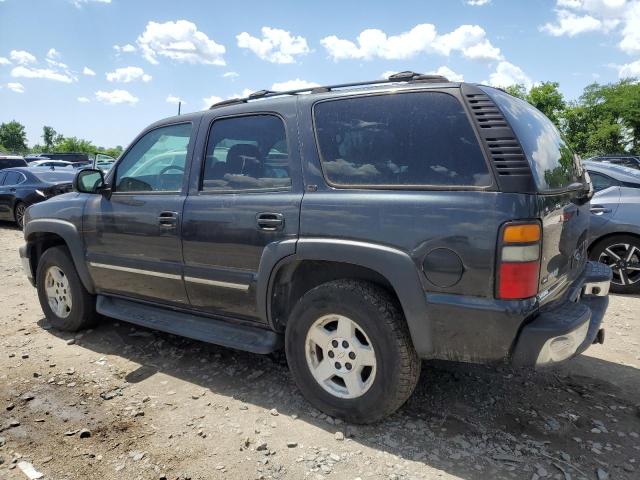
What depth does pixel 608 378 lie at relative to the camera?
3584 mm

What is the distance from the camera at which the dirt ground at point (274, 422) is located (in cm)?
257

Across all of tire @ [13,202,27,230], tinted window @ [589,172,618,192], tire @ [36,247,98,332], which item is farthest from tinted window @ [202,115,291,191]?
tire @ [13,202,27,230]

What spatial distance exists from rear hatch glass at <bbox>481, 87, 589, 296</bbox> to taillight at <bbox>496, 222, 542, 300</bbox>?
10cm

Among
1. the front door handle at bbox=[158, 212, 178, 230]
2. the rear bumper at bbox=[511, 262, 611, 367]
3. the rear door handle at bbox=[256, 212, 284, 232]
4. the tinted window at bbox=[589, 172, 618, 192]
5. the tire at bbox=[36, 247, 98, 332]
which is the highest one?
the tinted window at bbox=[589, 172, 618, 192]

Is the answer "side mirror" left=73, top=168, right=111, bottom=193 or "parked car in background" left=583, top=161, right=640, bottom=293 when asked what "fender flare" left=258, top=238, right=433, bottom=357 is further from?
"parked car in background" left=583, top=161, right=640, bottom=293

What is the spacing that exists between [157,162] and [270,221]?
53.4 inches

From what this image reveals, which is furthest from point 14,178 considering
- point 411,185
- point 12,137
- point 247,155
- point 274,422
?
point 12,137

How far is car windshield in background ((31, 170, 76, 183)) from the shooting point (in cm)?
1140

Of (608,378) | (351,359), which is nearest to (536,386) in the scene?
(608,378)

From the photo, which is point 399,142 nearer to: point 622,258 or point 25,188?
point 622,258

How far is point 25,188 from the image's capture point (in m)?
11.2

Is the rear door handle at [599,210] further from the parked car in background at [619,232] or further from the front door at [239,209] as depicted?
the front door at [239,209]

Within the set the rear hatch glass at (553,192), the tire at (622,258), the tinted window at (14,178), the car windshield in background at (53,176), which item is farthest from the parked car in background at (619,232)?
the tinted window at (14,178)

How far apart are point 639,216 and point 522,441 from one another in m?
3.97
